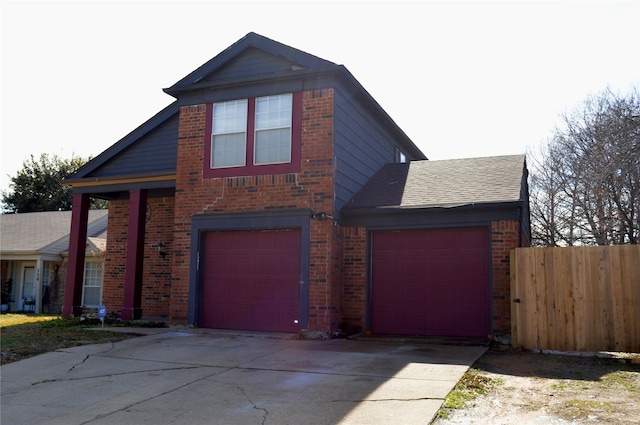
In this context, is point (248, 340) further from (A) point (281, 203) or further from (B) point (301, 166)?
(B) point (301, 166)

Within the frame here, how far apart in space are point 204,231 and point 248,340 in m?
3.08

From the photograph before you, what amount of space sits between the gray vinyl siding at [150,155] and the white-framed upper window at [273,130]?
11.5 ft

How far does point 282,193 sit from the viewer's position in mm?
12078

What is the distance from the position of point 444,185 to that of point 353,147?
235cm

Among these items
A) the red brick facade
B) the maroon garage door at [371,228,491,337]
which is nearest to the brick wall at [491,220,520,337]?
the red brick facade

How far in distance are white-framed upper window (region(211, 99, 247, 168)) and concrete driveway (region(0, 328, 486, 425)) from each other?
4238 millimetres

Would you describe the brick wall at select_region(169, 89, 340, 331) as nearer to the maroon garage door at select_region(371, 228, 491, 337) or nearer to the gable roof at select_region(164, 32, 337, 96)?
the gable roof at select_region(164, 32, 337, 96)

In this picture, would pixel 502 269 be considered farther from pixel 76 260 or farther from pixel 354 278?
pixel 76 260

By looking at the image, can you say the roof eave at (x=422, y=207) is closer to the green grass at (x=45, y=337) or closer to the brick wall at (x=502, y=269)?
the brick wall at (x=502, y=269)

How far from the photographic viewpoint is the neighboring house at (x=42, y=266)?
2039cm

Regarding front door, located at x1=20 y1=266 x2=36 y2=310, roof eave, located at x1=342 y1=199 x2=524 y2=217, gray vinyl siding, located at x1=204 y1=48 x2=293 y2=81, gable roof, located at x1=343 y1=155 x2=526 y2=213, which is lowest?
front door, located at x1=20 y1=266 x2=36 y2=310

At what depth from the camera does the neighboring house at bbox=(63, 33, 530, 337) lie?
11.3m

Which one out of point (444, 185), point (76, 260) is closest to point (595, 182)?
point (444, 185)

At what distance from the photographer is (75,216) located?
15.8 meters
